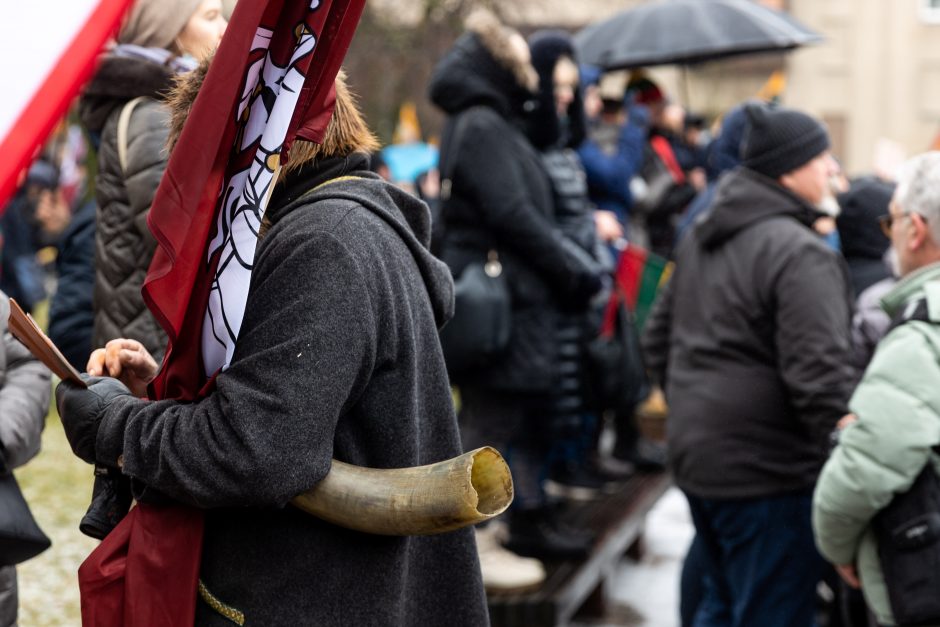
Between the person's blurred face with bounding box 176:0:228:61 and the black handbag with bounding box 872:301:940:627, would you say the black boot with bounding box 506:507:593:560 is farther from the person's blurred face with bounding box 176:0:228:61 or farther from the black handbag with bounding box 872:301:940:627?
the person's blurred face with bounding box 176:0:228:61

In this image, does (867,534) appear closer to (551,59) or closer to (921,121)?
(551,59)

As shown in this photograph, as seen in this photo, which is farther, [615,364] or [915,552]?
[615,364]

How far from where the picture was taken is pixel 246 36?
1964 mm

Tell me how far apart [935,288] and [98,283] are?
7.03ft

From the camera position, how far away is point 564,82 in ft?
17.8

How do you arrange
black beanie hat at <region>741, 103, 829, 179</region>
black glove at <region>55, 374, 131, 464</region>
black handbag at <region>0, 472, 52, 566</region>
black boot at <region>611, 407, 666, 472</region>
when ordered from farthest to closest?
black boot at <region>611, 407, 666, 472</region>
black beanie hat at <region>741, 103, 829, 179</region>
black handbag at <region>0, 472, 52, 566</region>
black glove at <region>55, 374, 131, 464</region>

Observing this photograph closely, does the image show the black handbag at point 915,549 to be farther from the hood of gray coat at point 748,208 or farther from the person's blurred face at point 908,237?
the hood of gray coat at point 748,208

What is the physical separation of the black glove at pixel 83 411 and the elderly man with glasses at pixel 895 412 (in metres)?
1.89

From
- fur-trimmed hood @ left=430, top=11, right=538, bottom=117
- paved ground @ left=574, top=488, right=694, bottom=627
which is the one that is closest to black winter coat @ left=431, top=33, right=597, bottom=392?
fur-trimmed hood @ left=430, top=11, right=538, bottom=117

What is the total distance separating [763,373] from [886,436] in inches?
35.3

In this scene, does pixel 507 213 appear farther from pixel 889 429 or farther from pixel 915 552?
pixel 915 552

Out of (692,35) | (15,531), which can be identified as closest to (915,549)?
(15,531)

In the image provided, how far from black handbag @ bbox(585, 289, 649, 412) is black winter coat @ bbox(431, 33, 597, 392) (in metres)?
0.40

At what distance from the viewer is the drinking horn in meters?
1.99
